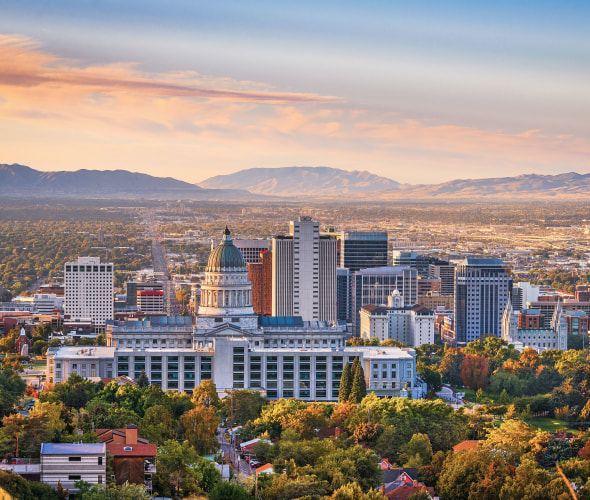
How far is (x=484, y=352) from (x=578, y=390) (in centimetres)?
4108

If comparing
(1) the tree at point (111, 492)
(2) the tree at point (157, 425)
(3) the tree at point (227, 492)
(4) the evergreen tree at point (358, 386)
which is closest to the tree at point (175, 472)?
(3) the tree at point (227, 492)

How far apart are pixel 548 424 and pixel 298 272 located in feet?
281

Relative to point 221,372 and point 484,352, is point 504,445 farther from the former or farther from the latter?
point 484,352

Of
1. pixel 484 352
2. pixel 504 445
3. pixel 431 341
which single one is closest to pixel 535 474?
pixel 504 445

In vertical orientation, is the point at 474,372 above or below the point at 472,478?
below

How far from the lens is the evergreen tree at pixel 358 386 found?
110812mm

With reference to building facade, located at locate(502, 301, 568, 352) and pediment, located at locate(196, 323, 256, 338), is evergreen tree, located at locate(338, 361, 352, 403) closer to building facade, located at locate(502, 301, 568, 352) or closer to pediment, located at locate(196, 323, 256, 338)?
pediment, located at locate(196, 323, 256, 338)

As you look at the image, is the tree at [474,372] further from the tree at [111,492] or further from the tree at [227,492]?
the tree at [111,492]

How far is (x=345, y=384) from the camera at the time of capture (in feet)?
374

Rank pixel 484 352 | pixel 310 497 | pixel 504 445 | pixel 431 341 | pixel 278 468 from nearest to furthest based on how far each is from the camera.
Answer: pixel 310 497 < pixel 278 468 < pixel 504 445 < pixel 484 352 < pixel 431 341

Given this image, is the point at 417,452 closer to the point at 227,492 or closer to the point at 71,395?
the point at 227,492

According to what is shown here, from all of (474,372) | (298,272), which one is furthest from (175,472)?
(298,272)

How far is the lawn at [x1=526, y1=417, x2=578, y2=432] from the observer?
354ft

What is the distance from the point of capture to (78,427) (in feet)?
265
